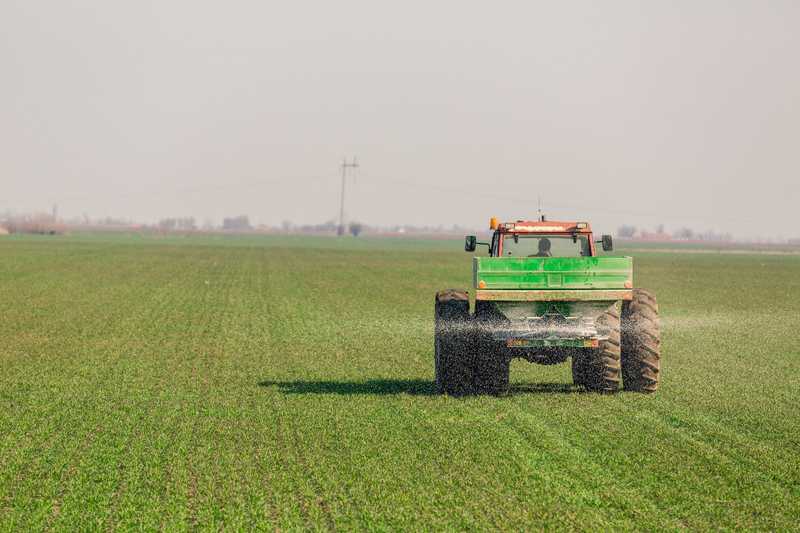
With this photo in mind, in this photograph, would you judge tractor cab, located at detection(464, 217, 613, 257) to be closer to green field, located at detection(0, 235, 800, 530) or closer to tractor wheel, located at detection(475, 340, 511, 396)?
tractor wheel, located at detection(475, 340, 511, 396)

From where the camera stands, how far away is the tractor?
14.1 meters

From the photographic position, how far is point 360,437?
40.2 feet

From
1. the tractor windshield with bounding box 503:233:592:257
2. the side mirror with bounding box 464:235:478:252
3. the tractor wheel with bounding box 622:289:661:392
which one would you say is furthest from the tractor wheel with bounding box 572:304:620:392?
the side mirror with bounding box 464:235:478:252

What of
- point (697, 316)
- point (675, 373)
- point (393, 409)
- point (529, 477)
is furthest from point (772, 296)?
point (529, 477)

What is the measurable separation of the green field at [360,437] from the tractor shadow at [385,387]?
67mm

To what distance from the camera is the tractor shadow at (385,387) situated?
51.7 ft

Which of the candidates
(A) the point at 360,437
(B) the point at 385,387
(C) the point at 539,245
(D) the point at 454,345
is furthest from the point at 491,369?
(A) the point at 360,437

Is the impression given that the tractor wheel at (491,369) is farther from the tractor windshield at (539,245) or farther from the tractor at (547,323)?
the tractor windshield at (539,245)

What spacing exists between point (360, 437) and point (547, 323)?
11.8 ft

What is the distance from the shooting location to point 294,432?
1261 cm

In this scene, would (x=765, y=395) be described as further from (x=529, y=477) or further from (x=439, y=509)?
(x=439, y=509)

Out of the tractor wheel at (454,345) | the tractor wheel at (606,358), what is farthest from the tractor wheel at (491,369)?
the tractor wheel at (606,358)

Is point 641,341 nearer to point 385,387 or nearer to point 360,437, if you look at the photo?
point 385,387

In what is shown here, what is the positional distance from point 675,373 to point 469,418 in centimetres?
656
